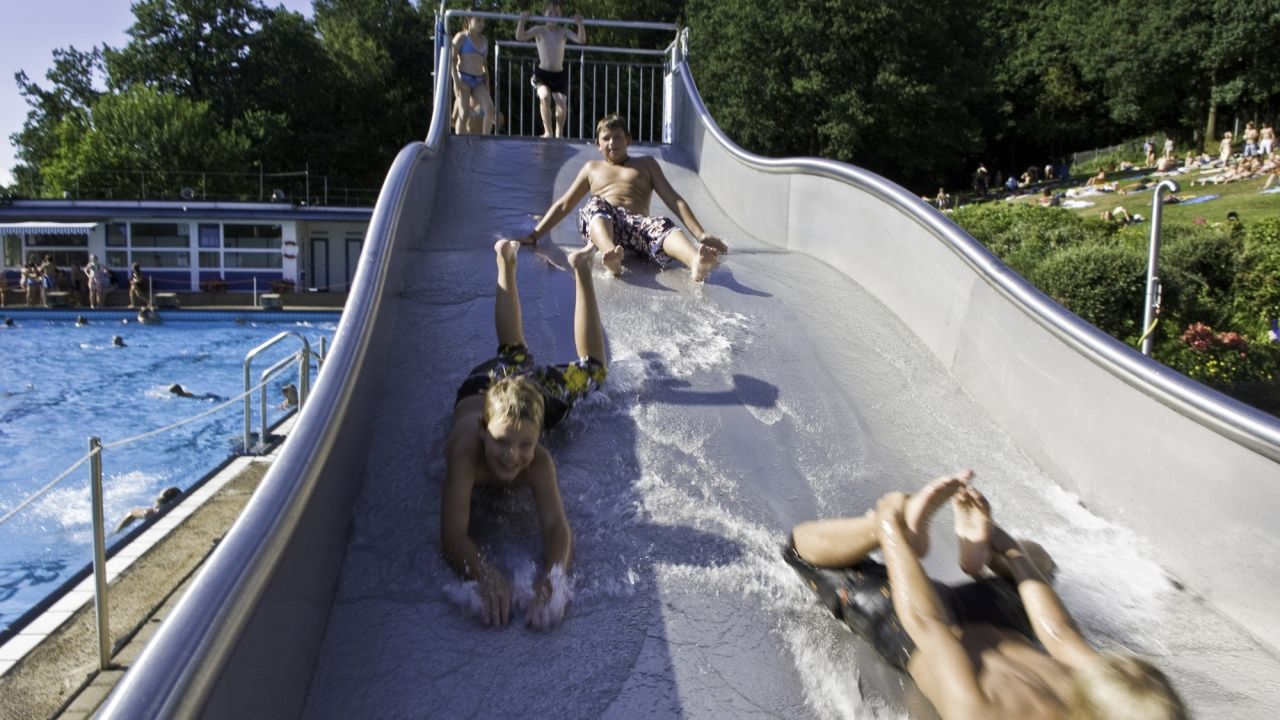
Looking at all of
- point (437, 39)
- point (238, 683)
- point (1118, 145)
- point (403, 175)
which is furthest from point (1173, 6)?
point (238, 683)

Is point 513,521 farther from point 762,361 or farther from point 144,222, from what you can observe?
point 144,222

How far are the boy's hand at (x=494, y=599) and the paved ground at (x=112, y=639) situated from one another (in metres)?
1.35

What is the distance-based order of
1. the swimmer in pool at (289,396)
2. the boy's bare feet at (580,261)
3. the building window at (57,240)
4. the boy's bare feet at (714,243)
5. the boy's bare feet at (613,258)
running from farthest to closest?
the building window at (57,240)
the swimmer in pool at (289,396)
the boy's bare feet at (714,243)
the boy's bare feet at (613,258)
the boy's bare feet at (580,261)

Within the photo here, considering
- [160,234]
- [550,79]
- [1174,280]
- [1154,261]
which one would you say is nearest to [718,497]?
[1154,261]

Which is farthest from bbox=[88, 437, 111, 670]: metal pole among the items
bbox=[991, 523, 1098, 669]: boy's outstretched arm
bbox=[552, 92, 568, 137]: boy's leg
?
bbox=[552, 92, 568, 137]: boy's leg

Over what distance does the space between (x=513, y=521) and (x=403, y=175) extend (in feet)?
9.19

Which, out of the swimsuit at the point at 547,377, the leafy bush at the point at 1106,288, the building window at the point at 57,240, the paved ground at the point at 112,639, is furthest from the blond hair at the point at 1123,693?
the building window at the point at 57,240

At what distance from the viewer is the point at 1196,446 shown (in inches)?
104

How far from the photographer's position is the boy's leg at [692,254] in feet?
15.8

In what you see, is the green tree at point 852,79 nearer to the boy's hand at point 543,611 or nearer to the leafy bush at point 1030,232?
the leafy bush at point 1030,232

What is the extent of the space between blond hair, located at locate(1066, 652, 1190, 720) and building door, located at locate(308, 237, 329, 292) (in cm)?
2759

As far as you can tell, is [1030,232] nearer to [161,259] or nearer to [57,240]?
[161,259]

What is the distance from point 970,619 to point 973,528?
9.7 inches

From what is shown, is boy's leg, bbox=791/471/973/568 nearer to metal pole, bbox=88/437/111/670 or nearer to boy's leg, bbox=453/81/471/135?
metal pole, bbox=88/437/111/670
